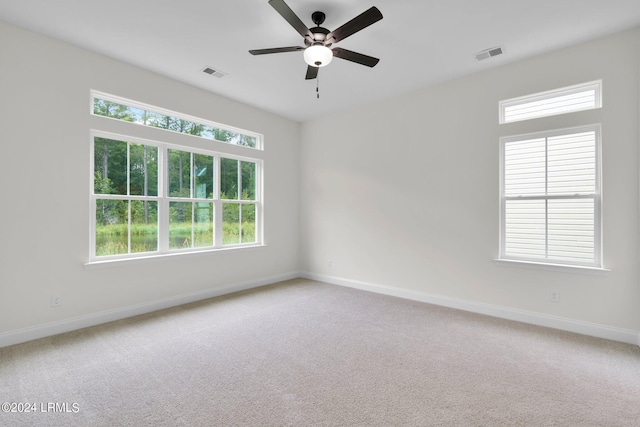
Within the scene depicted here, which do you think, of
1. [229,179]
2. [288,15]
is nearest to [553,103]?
[288,15]

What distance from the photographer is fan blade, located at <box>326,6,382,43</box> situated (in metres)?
2.06

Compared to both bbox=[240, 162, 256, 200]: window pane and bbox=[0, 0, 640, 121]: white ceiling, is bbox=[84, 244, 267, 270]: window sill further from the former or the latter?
bbox=[0, 0, 640, 121]: white ceiling

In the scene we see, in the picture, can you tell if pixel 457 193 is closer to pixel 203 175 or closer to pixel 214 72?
pixel 214 72

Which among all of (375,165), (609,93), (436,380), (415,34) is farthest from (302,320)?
(609,93)

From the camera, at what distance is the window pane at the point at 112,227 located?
11.0 ft

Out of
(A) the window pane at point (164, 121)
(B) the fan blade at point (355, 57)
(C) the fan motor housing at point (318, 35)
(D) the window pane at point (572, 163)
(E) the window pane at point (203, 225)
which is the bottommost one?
(E) the window pane at point (203, 225)

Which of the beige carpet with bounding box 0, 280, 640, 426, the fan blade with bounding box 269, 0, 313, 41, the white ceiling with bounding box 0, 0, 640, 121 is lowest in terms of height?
the beige carpet with bounding box 0, 280, 640, 426

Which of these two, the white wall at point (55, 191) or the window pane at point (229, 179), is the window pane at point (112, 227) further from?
the window pane at point (229, 179)

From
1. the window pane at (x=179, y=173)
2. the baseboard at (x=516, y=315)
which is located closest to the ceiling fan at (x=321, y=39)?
the window pane at (x=179, y=173)

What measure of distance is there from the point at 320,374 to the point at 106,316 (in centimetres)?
258

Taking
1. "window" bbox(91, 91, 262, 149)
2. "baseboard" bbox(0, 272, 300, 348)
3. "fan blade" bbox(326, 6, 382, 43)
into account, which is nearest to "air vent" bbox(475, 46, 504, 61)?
"fan blade" bbox(326, 6, 382, 43)

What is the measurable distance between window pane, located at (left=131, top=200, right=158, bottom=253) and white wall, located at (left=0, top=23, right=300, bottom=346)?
244 mm

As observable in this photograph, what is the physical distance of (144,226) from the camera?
3734 millimetres

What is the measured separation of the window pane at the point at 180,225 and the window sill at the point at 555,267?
4005 millimetres
